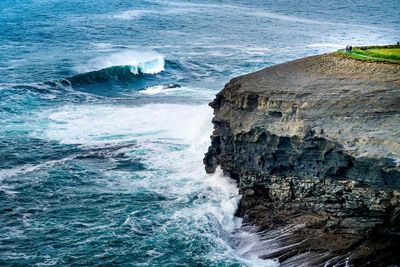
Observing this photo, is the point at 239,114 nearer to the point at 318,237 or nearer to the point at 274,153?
the point at 274,153

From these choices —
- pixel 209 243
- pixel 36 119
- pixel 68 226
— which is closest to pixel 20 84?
pixel 36 119

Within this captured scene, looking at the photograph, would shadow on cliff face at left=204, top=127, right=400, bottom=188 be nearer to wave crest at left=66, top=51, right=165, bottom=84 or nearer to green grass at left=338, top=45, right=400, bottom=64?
green grass at left=338, top=45, right=400, bottom=64

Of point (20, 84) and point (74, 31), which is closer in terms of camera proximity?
point (20, 84)

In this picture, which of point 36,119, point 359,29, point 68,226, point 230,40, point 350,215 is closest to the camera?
point 350,215

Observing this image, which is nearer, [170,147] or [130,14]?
[170,147]

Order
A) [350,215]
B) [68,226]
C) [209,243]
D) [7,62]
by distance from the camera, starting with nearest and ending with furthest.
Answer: [350,215] → [209,243] → [68,226] → [7,62]

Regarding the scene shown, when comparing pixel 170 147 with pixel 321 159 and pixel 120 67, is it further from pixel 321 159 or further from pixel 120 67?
pixel 120 67

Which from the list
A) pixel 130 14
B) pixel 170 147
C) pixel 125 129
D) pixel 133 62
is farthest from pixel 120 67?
pixel 130 14
